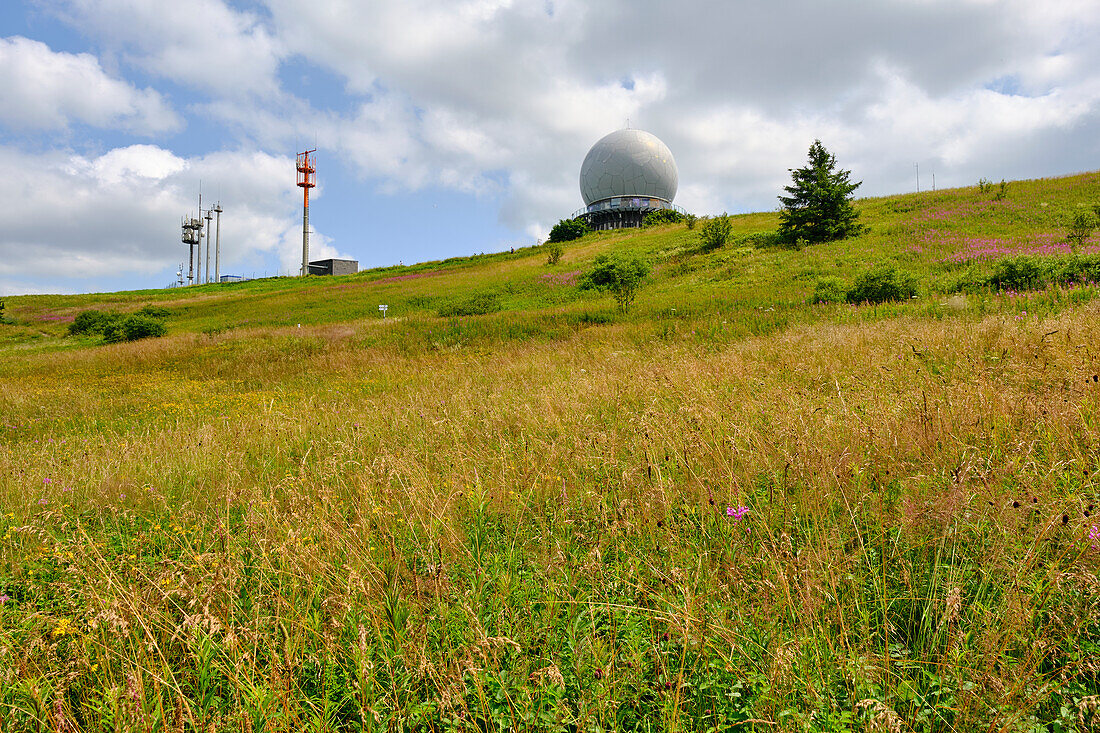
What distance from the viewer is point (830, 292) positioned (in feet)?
49.5

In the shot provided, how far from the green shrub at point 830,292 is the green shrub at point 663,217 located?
39214 millimetres

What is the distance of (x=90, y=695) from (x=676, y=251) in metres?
33.8

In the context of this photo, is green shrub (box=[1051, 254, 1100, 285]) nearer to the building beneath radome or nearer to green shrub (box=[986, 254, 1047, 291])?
green shrub (box=[986, 254, 1047, 291])

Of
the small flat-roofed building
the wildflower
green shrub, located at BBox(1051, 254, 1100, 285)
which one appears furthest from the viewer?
the small flat-roofed building

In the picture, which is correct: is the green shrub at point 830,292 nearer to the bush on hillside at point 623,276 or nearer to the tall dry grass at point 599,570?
the bush on hillside at point 623,276

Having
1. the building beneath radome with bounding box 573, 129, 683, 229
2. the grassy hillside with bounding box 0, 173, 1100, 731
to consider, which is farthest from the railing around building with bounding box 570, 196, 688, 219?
the grassy hillside with bounding box 0, 173, 1100, 731

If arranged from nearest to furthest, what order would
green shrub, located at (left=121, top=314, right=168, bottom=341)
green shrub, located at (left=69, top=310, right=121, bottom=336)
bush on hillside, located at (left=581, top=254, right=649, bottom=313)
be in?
bush on hillside, located at (left=581, top=254, right=649, bottom=313) < green shrub, located at (left=121, top=314, right=168, bottom=341) < green shrub, located at (left=69, top=310, right=121, bottom=336)

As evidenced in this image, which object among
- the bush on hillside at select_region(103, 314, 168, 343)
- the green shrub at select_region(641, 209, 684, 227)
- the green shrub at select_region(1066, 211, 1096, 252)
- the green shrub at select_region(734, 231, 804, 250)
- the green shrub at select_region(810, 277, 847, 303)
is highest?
the green shrub at select_region(641, 209, 684, 227)

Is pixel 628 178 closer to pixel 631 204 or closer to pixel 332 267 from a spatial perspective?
pixel 631 204

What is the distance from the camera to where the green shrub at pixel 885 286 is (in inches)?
538

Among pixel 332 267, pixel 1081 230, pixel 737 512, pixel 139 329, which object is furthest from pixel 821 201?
pixel 332 267

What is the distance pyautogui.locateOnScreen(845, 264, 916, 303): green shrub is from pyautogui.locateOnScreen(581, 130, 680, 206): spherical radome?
173ft

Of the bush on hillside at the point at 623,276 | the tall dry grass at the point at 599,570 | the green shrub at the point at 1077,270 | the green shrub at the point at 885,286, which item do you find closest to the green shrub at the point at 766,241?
the bush on hillside at the point at 623,276

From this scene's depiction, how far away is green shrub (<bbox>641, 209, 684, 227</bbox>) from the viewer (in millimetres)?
55294
